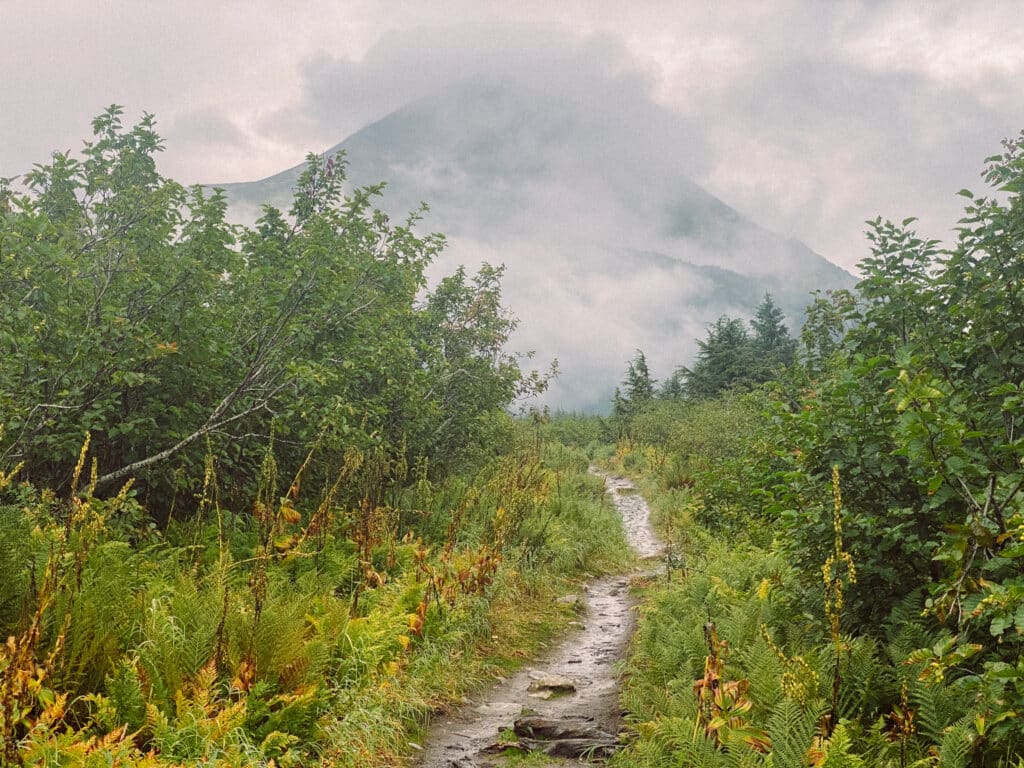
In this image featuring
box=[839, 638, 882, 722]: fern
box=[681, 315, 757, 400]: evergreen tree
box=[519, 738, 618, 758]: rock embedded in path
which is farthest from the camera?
box=[681, 315, 757, 400]: evergreen tree

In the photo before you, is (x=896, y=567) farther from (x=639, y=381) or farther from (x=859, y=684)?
(x=639, y=381)

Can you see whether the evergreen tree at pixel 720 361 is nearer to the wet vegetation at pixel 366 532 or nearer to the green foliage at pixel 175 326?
the wet vegetation at pixel 366 532

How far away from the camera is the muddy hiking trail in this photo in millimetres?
4965

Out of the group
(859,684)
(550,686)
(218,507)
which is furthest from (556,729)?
(218,507)

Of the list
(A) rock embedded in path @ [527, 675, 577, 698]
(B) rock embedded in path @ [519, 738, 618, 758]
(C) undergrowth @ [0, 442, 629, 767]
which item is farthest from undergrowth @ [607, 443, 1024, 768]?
(C) undergrowth @ [0, 442, 629, 767]

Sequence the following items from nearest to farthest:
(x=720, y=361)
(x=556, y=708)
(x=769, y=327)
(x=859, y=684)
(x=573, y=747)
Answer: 1. (x=859, y=684)
2. (x=573, y=747)
3. (x=556, y=708)
4. (x=720, y=361)
5. (x=769, y=327)

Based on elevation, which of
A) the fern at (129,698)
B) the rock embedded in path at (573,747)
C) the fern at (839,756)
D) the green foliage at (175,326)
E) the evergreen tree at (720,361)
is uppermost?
the evergreen tree at (720,361)

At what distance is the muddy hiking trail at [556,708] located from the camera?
496 centimetres

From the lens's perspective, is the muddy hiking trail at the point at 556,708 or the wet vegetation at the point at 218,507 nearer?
the wet vegetation at the point at 218,507

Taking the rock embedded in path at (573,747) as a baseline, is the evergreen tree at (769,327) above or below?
above

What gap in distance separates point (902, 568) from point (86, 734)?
17.6 ft

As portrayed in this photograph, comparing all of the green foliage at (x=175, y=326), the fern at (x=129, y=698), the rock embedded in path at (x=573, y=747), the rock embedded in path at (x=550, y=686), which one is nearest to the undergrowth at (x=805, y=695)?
the rock embedded in path at (x=573, y=747)

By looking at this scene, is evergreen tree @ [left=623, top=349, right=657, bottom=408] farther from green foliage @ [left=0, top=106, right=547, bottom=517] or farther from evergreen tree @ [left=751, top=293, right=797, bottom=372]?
green foliage @ [left=0, top=106, right=547, bottom=517]

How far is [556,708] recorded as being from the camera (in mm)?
6008
